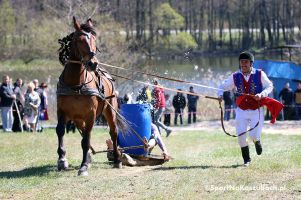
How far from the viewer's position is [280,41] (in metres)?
88.6

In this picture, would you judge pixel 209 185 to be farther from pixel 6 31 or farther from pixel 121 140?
pixel 6 31

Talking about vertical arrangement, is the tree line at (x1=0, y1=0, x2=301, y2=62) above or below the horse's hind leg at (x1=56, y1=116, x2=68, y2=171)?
above

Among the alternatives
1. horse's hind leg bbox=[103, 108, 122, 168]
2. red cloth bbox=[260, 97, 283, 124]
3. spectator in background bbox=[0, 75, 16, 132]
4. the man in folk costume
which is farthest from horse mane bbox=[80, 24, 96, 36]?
spectator in background bbox=[0, 75, 16, 132]

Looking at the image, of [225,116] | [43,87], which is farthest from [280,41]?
[43,87]

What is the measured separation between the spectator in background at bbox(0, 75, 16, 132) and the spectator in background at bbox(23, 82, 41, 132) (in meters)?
0.58

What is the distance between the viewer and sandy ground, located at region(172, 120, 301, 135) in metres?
21.7

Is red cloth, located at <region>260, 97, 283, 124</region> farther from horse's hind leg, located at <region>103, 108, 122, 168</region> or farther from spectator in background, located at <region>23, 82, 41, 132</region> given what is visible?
spectator in background, located at <region>23, 82, 41, 132</region>

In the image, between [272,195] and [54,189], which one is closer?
[272,195]

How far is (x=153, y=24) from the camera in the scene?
7569cm

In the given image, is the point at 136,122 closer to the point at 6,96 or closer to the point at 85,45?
the point at 85,45

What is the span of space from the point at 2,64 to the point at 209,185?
171 ft

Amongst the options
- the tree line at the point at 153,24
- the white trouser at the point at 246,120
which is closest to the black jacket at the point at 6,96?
the white trouser at the point at 246,120

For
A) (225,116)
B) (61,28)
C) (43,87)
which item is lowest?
(225,116)

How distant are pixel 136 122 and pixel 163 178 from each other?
272 centimetres
